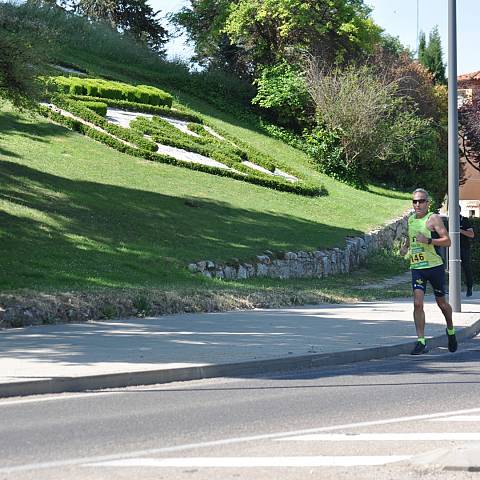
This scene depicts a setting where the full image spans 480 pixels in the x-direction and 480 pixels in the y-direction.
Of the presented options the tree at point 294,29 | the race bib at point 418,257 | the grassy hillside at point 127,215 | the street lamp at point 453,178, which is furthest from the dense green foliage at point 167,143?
the race bib at point 418,257

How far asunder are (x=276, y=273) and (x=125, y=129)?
48.1 feet

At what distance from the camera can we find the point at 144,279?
2084 cm

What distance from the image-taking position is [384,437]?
8.23 meters

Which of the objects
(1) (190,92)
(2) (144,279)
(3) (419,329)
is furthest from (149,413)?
(1) (190,92)

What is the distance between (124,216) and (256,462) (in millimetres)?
20027

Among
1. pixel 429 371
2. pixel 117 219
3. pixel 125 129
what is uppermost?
pixel 125 129

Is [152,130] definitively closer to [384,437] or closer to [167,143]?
[167,143]

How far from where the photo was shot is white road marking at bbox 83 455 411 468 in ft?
23.8

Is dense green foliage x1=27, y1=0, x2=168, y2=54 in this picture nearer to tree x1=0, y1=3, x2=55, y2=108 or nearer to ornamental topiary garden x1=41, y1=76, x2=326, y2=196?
ornamental topiary garden x1=41, y1=76, x2=326, y2=196

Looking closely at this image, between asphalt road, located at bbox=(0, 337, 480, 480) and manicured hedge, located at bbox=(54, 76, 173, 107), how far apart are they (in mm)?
31888

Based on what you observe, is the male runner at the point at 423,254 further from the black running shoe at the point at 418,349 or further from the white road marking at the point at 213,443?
the white road marking at the point at 213,443

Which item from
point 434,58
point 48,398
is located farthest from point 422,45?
point 48,398

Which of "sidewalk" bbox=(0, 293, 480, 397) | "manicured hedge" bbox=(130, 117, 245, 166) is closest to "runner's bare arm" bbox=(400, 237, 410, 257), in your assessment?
"manicured hedge" bbox=(130, 117, 245, 166)

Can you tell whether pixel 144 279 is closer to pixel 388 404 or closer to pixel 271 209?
pixel 388 404
